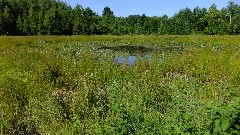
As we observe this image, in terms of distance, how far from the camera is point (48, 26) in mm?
69438

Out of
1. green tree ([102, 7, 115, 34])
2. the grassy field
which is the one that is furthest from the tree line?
the grassy field

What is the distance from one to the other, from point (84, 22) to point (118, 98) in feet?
252

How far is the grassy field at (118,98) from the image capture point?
13.9 ft

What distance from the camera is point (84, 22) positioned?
8131 centimetres

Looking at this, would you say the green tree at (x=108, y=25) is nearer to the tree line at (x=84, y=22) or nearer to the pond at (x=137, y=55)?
the tree line at (x=84, y=22)

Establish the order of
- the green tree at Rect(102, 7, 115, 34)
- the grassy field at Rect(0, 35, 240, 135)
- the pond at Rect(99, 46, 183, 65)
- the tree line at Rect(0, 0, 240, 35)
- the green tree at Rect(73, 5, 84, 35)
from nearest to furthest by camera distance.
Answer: the grassy field at Rect(0, 35, 240, 135) < the pond at Rect(99, 46, 183, 65) < the tree line at Rect(0, 0, 240, 35) < the green tree at Rect(73, 5, 84, 35) < the green tree at Rect(102, 7, 115, 34)

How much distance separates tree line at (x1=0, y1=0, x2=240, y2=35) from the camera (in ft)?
230

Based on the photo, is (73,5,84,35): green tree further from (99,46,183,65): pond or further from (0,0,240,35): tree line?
(99,46,183,65): pond

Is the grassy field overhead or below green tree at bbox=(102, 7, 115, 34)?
below

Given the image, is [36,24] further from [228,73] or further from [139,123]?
[139,123]

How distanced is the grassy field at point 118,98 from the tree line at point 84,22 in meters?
61.2

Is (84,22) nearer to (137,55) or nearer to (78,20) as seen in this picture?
(78,20)

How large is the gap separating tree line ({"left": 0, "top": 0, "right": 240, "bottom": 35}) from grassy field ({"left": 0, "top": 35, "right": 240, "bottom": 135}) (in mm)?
61194

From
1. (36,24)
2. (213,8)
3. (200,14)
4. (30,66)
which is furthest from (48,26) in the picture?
(30,66)
